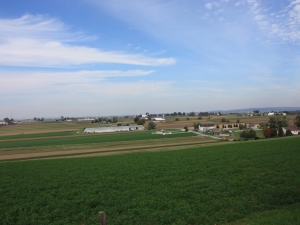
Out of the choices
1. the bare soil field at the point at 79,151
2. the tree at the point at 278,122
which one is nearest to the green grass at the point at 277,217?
the bare soil field at the point at 79,151

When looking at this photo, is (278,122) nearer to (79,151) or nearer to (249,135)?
(249,135)

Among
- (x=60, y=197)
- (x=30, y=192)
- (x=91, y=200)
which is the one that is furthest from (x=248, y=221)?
(x=30, y=192)

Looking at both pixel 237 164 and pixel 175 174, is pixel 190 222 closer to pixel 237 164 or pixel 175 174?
pixel 175 174

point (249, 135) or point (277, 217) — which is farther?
point (249, 135)

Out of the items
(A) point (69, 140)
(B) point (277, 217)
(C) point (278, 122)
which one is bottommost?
(A) point (69, 140)

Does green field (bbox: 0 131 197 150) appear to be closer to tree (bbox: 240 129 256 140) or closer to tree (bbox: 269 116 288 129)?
tree (bbox: 240 129 256 140)

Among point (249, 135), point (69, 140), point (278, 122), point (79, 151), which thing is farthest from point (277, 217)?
point (278, 122)

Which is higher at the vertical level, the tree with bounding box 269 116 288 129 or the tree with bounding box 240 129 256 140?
the tree with bounding box 269 116 288 129

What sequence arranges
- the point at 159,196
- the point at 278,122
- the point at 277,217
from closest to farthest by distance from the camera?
the point at 277,217
the point at 159,196
the point at 278,122

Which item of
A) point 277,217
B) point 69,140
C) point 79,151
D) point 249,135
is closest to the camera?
point 277,217

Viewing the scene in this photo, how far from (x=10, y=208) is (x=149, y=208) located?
6.71 meters

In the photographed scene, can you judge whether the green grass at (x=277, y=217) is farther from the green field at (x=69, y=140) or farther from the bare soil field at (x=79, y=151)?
the green field at (x=69, y=140)

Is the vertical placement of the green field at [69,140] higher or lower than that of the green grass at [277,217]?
lower

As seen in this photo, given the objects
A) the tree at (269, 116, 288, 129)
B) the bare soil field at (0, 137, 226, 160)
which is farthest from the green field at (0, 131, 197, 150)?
the tree at (269, 116, 288, 129)
